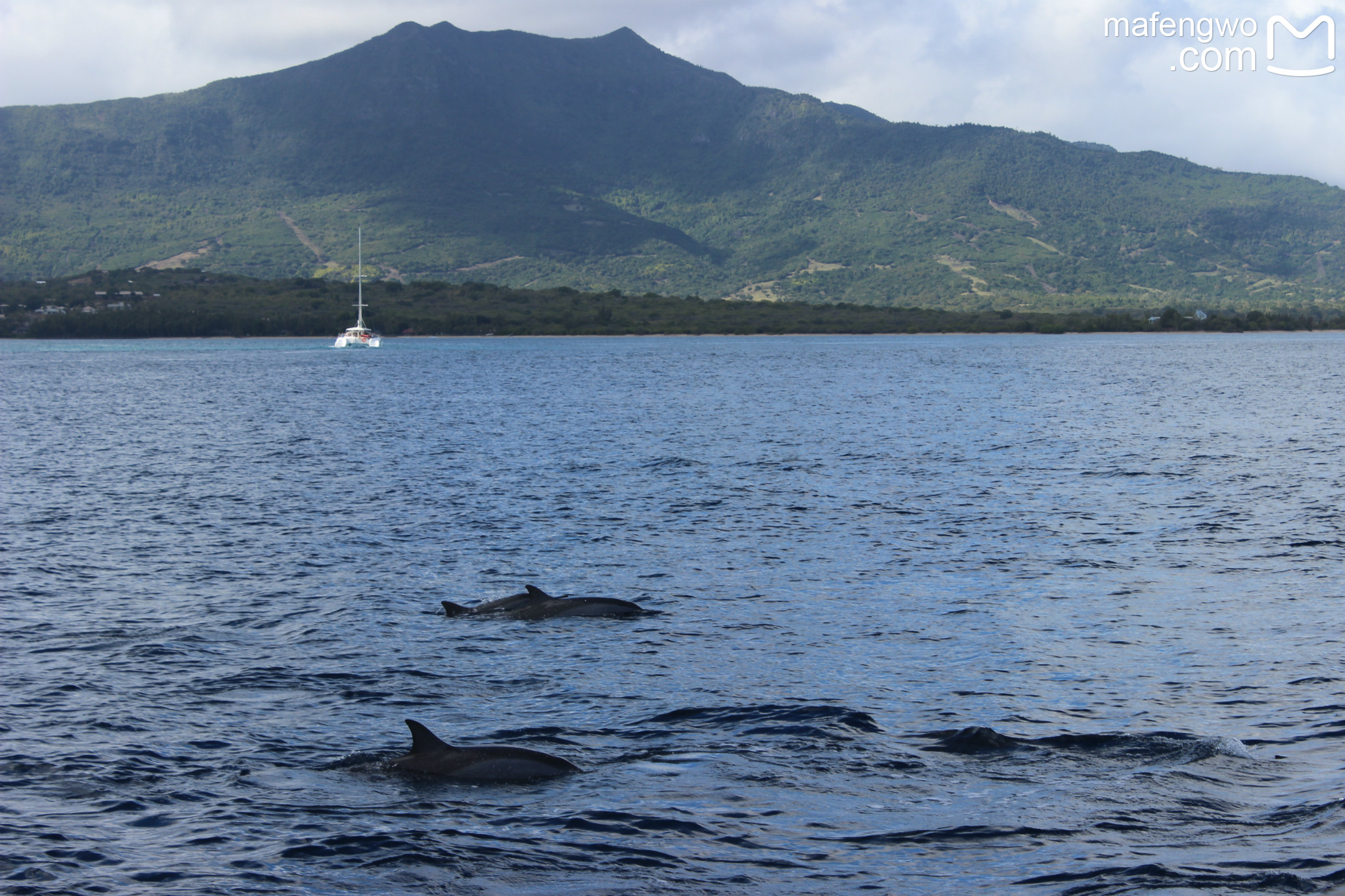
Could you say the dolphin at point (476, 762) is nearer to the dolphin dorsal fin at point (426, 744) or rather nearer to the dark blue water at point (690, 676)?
the dolphin dorsal fin at point (426, 744)

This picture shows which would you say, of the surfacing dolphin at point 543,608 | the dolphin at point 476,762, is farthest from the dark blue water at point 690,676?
the surfacing dolphin at point 543,608

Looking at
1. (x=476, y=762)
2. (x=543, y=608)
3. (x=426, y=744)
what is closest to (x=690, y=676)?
(x=543, y=608)

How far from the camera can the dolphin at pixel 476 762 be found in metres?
14.3

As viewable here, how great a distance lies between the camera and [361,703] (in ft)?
57.5

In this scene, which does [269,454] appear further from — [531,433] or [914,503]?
[914,503]

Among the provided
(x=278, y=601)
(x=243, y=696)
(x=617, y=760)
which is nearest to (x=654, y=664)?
(x=617, y=760)

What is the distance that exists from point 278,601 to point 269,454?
32134 mm

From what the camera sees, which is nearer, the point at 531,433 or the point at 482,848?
the point at 482,848

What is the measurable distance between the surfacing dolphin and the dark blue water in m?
0.51

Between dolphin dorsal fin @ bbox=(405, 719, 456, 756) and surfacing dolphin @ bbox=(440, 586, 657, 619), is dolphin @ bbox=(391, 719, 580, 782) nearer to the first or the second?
dolphin dorsal fin @ bbox=(405, 719, 456, 756)

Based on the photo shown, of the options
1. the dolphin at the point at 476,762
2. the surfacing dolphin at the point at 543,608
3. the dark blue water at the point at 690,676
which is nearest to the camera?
the dark blue water at the point at 690,676

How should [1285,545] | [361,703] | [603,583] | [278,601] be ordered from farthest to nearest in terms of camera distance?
[1285,545] → [603,583] → [278,601] → [361,703]

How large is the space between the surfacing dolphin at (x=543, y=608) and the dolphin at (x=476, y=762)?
7.94 metres

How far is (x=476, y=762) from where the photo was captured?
1438cm
